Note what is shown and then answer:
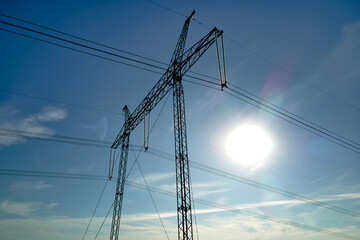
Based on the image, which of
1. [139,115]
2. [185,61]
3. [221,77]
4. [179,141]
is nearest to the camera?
[221,77]

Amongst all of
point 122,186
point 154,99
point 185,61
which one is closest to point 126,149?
point 122,186

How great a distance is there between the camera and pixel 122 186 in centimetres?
2538

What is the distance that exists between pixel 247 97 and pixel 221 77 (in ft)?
11.7

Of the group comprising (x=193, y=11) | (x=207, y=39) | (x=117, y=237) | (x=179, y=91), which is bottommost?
(x=117, y=237)

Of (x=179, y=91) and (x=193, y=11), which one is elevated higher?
(x=193, y=11)

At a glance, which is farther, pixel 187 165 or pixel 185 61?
pixel 185 61

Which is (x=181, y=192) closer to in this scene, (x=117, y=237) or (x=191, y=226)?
(x=191, y=226)

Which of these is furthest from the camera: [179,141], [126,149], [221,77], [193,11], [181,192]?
[126,149]

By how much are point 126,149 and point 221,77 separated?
17.0 metres

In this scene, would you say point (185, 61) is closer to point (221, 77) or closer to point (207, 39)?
point (207, 39)

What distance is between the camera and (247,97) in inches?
689

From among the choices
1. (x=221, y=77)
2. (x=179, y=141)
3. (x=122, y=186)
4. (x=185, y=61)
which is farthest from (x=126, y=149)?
(x=221, y=77)

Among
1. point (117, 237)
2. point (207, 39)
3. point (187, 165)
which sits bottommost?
point (117, 237)

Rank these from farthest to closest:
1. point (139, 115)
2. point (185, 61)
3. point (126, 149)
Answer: point (126, 149), point (139, 115), point (185, 61)
